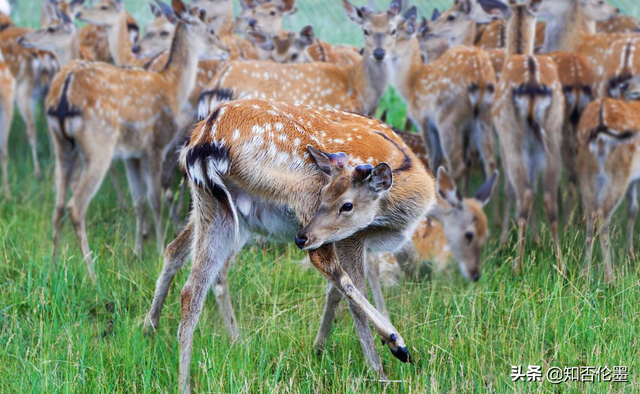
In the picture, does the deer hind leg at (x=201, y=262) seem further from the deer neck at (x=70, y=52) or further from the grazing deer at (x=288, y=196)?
the deer neck at (x=70, y=52)

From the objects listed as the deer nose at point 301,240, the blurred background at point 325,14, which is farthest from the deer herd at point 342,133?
the blurred background at point 325,14

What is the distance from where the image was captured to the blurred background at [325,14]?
1419 centimetres

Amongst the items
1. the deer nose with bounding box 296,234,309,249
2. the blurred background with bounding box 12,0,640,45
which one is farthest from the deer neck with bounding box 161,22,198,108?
the blurred background with bounding box 12,0,640,45

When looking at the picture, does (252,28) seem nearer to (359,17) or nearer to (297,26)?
(359,17)

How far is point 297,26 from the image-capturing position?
1614cm

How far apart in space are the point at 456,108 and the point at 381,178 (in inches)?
145

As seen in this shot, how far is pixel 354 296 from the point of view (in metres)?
3.80

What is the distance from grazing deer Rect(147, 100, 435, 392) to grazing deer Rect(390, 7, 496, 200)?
3.28 meters

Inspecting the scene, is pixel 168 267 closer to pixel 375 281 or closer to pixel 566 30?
pixel 375 281

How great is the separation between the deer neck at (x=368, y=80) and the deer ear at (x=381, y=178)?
350cm

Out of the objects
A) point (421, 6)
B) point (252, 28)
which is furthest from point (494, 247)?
point (421, 6)

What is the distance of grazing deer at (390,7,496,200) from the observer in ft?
24.0

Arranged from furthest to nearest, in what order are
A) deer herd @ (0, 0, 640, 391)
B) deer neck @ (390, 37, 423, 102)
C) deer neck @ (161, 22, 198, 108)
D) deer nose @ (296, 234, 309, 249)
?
deer neck @ (390, 37, 423, 102) < deer neck @ (161, 22, 198, 108) < deer herd @ (0, 0, 640, 391) < deer nose @ (296, 234, 309, 249)

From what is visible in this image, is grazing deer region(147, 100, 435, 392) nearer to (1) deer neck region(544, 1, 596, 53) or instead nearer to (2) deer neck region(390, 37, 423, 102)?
(2) deer neck region(390, 37, 423, 102)
